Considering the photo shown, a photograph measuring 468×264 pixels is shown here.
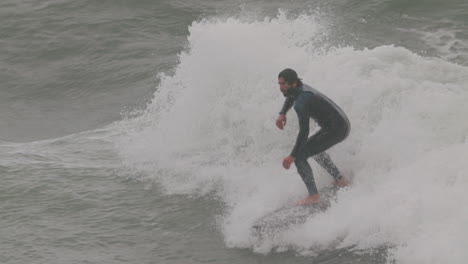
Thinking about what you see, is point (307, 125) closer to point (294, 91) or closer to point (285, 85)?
point (294, 91)

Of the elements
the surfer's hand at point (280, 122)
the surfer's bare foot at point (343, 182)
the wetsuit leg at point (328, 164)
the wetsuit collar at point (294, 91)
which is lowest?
the surfer's bare foot at point (343, 182)

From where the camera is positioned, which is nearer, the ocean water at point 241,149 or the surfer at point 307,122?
the ocean water at point 241,149

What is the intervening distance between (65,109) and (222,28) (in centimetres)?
661

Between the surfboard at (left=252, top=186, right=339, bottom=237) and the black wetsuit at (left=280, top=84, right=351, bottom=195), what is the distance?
0.21 meters

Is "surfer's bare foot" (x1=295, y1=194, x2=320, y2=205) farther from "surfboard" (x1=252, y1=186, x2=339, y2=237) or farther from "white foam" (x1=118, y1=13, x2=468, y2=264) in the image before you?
"white foam" (x1=118, y1=13, x2=468, y2=264)

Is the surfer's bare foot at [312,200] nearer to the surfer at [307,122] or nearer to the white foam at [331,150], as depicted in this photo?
the surfer at [307,122]

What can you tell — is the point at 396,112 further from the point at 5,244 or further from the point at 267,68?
the point at 5,244

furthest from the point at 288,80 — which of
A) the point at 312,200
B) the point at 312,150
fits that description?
the point at 312,200

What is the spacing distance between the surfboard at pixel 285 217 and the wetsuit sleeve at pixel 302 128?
0.70m

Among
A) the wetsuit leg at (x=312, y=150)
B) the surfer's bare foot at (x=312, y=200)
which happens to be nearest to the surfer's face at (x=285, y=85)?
the wetsuit leg at (x=312, y=150)

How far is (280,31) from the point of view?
1308 cm

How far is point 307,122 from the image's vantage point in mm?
8906

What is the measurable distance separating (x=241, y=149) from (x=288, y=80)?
10.2ft

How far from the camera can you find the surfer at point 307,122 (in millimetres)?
8867
